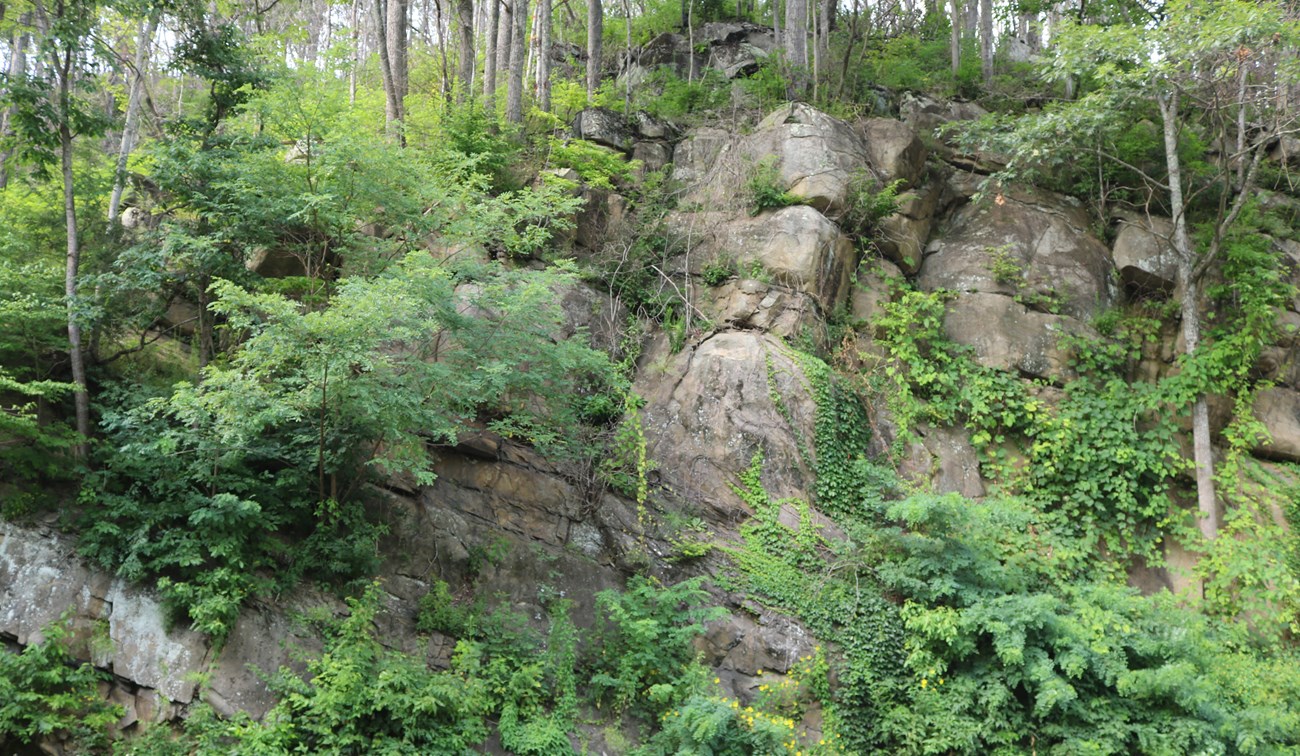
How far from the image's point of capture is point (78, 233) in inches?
367

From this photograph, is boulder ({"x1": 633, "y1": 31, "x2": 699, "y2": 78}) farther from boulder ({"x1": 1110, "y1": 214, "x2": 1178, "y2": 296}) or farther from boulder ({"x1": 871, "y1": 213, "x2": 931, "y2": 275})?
boulder ({"x1": 1110, "y1": 214, "x2": 1178, "y2": 296})

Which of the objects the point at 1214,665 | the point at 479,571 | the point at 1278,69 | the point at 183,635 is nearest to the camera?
the point at 183,635

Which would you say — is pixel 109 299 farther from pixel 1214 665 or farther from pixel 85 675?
pixel 1214 665

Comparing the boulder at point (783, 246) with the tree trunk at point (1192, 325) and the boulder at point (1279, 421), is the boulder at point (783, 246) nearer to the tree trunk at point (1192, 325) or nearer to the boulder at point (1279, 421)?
the tree trunk at point (1192, 325)

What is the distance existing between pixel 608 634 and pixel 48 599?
17.2 ft

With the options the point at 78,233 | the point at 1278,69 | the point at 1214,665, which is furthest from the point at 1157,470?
the point at 78,233

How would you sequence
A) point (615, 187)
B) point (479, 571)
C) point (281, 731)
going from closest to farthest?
point (281, 731)
point (479, 571)
point (615, 187)

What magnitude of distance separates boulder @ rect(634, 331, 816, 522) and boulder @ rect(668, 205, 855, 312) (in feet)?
4.37

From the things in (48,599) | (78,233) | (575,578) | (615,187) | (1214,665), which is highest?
(615,187)

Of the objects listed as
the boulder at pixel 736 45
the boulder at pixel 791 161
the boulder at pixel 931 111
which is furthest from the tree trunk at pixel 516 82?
the boulder at pixel 931 111

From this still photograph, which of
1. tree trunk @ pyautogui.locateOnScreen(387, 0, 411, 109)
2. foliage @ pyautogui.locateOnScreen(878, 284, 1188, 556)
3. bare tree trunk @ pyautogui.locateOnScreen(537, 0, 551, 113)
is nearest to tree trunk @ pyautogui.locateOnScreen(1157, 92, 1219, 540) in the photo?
foliage @ pyautogui.locateOnScreen(878, 284, 1188, 556)

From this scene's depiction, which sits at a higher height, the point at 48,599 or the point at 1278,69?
the point at 1278,69

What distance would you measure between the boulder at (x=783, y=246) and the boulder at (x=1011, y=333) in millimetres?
1871

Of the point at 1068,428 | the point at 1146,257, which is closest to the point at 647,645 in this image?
the point at 1068,428
